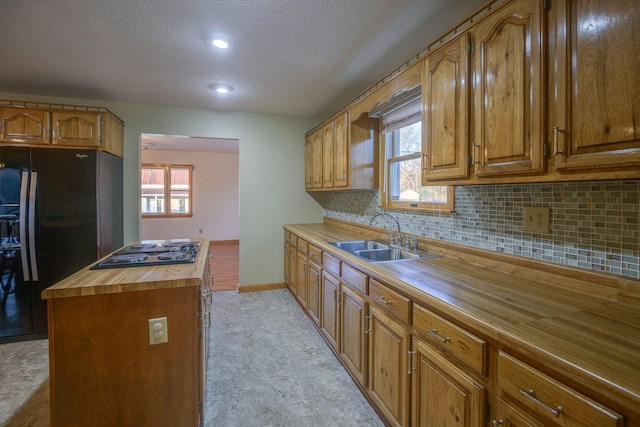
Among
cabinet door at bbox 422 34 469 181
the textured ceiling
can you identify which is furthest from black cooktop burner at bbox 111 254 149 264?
cabinet door at bbox 422 34 469 181

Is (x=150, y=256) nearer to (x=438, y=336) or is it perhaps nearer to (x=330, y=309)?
(x=330, y=309)

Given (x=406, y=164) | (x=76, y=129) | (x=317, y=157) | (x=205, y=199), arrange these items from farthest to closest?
(x=205, y=199)
(x=317, y=157)
(x=76, y=129)
(x=406, y=164)

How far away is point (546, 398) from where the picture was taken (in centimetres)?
82

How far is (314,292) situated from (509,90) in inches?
84.9

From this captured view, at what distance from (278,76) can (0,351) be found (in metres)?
3.38

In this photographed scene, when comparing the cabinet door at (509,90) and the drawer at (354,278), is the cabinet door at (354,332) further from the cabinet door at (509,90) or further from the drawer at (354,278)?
the cabinet door at (509,90)

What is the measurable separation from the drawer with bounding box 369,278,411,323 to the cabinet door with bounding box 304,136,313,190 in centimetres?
246

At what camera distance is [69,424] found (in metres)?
1.32

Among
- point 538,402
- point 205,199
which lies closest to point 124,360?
point 538,402

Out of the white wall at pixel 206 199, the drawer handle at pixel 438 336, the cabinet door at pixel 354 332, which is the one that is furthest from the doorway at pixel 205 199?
the drawer handle at pixel 438 336

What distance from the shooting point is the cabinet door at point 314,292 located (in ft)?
8.80

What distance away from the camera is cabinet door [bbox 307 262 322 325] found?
2.68 m

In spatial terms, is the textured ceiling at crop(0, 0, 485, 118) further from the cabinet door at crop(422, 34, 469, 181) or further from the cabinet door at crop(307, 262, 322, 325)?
the cabinet door at crop(307, 262, 322, 325)

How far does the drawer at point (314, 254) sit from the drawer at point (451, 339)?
1342mm
